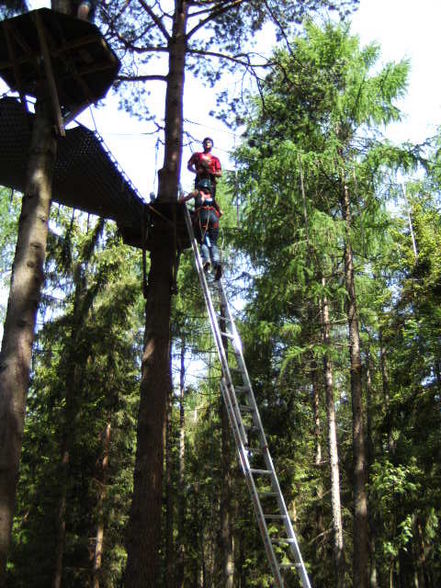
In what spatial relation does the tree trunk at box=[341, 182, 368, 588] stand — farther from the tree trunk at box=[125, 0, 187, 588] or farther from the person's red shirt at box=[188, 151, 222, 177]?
the tree trunk at box=[125, 0, 187, 588]

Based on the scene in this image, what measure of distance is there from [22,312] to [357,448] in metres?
7.61

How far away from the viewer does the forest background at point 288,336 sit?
1060 centimetres

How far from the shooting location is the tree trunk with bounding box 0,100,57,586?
343 cm

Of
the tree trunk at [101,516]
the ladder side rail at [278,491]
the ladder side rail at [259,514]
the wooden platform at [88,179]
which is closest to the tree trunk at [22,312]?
the wooden platform at [88,179]

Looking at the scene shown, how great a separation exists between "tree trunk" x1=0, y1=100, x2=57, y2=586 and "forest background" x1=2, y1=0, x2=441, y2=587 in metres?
4.67

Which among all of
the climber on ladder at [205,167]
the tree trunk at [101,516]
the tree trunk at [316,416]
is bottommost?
the tree trunk at [101,516]

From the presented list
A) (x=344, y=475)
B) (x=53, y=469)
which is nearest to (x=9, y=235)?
(x=53, y=469)

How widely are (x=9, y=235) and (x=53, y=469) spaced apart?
391 inches

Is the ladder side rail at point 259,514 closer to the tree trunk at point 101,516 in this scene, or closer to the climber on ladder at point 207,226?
the climber on ladder at point 207,226

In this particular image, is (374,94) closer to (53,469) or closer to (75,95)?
(75,95)

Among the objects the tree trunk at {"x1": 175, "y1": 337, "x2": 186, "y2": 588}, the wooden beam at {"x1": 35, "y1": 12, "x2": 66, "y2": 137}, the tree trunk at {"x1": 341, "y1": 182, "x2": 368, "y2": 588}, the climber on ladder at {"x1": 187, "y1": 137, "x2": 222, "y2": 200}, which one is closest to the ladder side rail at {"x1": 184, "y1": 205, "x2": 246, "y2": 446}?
the climber on ladder at {"x1": 187, "y1": 137, "x2": 222, "y2": 200}

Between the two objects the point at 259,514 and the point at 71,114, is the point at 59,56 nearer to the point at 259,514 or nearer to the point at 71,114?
the point at 71,114

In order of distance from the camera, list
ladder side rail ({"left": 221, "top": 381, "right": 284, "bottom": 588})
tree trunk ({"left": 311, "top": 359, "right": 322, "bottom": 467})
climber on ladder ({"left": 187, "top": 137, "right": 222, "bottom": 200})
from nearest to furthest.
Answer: ladder side rail ({"left": 221, "top": 381, "right": 284, "bottom": 588}) → climber on ladder ({"left": 187, "top": 137, "right": 222, "bottom": 200}) → tree trunk ({"left": 311, "top": 359, "right": 322, "bottom": 467})

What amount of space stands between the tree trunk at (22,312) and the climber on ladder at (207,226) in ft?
7.59
